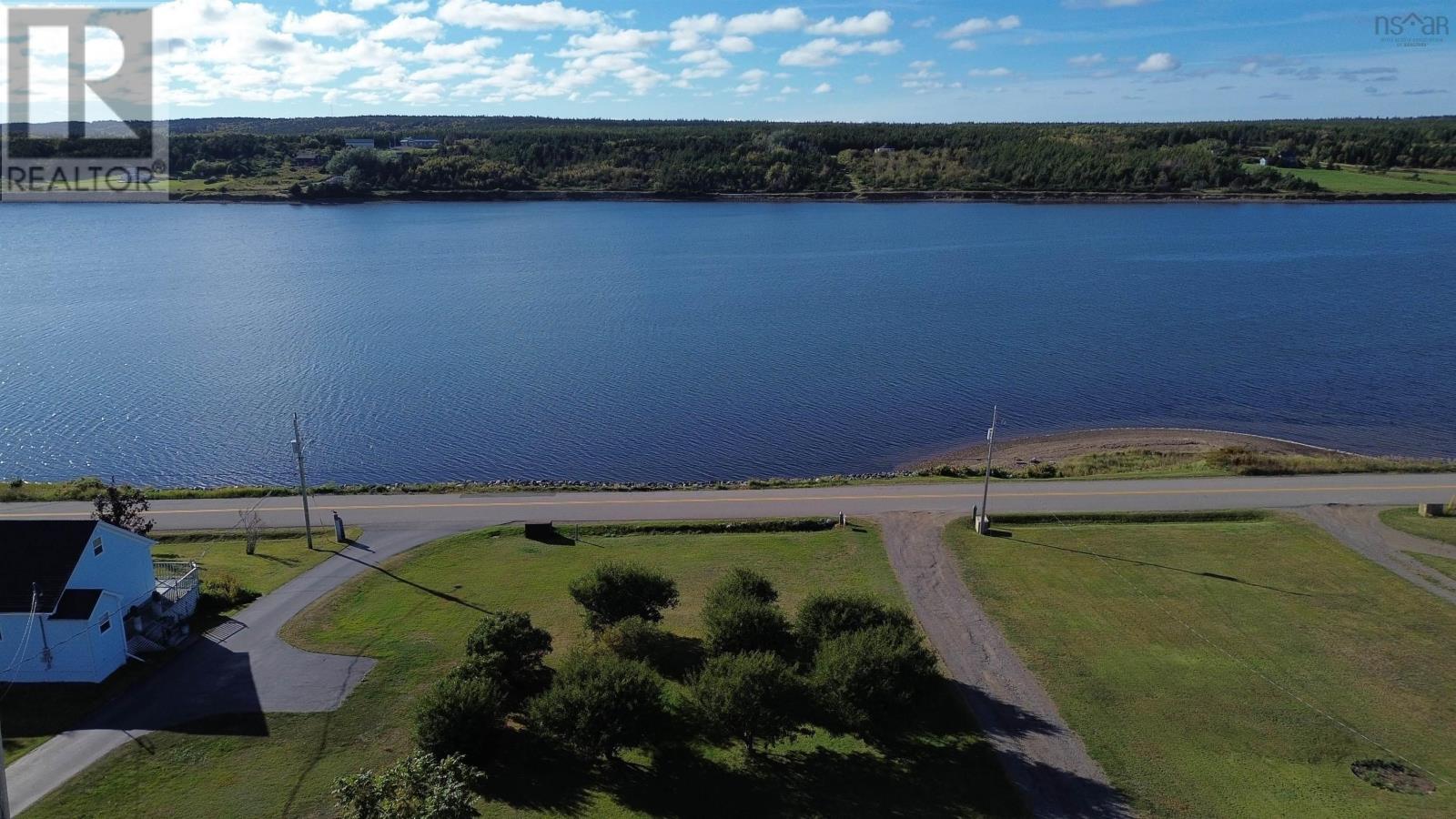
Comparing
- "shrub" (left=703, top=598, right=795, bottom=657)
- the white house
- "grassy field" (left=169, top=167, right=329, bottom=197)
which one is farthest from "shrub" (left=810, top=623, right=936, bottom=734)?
"grassy field" (left=169, top=167, right=329, bottom=197)

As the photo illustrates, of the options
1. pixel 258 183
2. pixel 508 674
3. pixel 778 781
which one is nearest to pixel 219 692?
pixel 508 674

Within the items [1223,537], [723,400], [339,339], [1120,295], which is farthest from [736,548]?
[1120,295]

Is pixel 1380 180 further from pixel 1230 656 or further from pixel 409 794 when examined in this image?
pixel 409 794

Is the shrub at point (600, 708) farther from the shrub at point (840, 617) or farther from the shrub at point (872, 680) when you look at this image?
the shrub at point (840, 617)

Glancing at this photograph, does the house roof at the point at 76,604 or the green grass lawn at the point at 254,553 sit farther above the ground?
the house roof at the point at 76,604

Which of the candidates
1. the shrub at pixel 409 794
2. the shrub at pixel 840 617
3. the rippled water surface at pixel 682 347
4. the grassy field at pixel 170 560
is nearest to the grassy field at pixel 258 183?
the rippled water surface at pixel 682 347

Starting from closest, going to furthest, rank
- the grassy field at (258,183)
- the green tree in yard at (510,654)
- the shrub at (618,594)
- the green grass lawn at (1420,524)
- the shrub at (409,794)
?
the shrub at (409,794), the green tree in yard at (510,654), the shrub at (618,594), the green grass lawn at (1420,524), the grassy field at (258,183)

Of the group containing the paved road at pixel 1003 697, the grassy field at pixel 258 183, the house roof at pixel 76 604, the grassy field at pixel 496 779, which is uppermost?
the grassy field at pixel 258 183
